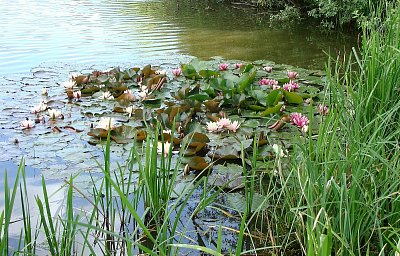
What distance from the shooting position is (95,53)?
590 cm

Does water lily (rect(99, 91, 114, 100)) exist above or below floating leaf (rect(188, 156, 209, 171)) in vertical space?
above

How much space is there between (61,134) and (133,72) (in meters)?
1.37

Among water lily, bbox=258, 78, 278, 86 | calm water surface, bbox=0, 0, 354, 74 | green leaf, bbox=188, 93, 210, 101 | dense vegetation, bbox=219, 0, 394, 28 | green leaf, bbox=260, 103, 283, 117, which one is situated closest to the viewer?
green leaf, bbox=260, 103, 283, 117

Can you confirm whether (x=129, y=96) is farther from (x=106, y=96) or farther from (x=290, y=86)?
(x=290, y=86)

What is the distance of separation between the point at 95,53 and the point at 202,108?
9.53ft

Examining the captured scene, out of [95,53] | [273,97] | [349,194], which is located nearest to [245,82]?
[273,97]

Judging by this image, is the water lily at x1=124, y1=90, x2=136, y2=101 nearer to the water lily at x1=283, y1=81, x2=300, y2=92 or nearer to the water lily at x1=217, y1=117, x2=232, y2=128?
the water lily at x1=217, y1=117, x2=232, y2=128

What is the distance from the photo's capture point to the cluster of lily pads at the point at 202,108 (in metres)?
2.69

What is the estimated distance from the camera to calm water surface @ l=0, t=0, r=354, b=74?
5.71 m

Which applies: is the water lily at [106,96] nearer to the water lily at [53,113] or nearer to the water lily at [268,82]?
Result: the water lily at [53,113]

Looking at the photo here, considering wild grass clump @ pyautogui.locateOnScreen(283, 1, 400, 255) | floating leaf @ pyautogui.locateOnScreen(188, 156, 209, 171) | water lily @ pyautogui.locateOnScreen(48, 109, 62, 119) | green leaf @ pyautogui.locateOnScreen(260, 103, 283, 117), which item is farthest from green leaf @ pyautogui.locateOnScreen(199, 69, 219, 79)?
wild grass clump @ pyautogui.locateOnScreen(283, 1, 400, 255)

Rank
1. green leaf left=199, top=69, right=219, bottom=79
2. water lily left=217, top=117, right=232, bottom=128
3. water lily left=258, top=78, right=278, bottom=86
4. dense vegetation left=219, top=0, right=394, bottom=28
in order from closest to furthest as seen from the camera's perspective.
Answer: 1. water lily left=217, top=117, right=232, bottom=128
2. water lily left=258, top=78, right=278, bottom=86
3. green leaf left=199, top=69, right=219, bottom=79
4. dense vegetation left=219, top=0, right=394, bottom=28

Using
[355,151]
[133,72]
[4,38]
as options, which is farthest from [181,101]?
[4,38]

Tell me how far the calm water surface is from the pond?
0.01 metres
